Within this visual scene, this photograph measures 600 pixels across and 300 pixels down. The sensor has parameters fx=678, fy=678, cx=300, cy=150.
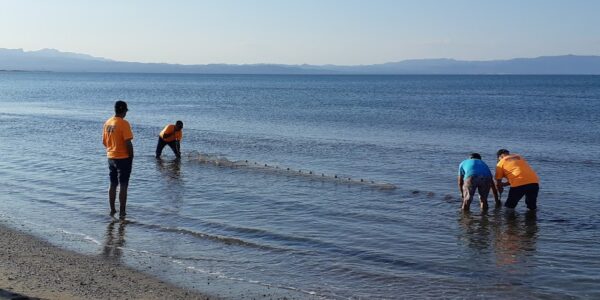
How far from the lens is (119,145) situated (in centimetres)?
1093

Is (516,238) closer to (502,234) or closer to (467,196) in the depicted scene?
(502,234)

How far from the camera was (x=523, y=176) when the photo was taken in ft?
39.9

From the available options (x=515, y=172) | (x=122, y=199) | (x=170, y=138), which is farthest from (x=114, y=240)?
(x=170, y=138)

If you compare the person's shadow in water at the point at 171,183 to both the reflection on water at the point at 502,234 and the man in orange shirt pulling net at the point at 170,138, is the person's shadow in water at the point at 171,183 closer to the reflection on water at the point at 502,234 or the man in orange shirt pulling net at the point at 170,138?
the man in orange shirt pulling net at the point at 170,138

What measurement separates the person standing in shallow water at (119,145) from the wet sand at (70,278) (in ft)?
6.81

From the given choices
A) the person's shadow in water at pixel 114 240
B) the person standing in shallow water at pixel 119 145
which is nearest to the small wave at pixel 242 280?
the person's shadow in water at pixel 114 240

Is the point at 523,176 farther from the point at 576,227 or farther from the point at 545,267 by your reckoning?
the point at 545,267

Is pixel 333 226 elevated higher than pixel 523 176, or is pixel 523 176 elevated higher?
pixel 523 176

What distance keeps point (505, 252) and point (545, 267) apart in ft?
2.77

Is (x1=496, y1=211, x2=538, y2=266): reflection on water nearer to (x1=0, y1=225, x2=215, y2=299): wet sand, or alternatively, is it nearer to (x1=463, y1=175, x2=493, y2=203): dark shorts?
(x1=463, y1=175, x2=493, y2=203): dark shorts

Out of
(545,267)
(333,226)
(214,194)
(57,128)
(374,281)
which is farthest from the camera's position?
(57,128)

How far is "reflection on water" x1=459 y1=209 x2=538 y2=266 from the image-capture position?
977 cm

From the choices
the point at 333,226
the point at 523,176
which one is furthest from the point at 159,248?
the point at 523,176

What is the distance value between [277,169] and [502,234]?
26.2ft
